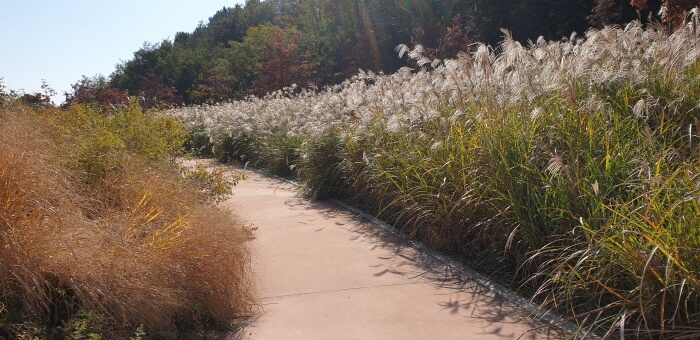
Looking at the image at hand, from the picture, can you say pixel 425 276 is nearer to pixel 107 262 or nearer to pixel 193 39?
pixel 107 262

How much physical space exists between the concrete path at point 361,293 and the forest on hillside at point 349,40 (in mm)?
13152

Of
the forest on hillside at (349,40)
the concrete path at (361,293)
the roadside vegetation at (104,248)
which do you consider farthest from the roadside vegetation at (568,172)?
the forest on hillside at (349,40)

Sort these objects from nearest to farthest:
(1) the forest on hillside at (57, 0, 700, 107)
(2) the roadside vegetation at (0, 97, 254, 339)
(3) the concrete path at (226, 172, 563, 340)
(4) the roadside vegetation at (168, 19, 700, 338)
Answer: (2) the roadside vegetation at (0, 97, 254, 339)
(4) the roadside vegetation at (168, 19, 700, 338)
(3) the concrete path at (226, 172, 563, 340)
(1) the forest on hillside at (57, 0, 700, 107)

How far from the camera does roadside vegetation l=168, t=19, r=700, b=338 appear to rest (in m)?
4.54

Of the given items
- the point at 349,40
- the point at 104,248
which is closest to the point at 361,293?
the point at 104,248

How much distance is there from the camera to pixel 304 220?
9.59 metres

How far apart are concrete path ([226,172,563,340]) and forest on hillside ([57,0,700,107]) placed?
1315 centimetres

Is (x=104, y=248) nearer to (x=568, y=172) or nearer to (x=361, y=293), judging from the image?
(x=361, y=293)

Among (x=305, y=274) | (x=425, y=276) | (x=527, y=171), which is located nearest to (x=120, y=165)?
(x=305, y=274)

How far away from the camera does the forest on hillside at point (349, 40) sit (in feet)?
83.8

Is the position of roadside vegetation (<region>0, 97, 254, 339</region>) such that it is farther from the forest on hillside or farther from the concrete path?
the forest on hillside

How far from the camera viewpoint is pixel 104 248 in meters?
4.70

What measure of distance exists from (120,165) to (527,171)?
12.7 feet

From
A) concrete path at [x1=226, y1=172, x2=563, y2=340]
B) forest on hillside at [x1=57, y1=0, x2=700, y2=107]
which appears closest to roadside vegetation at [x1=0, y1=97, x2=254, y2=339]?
concrete path at [x1=226, y1=172, x2=563, y2=340]
